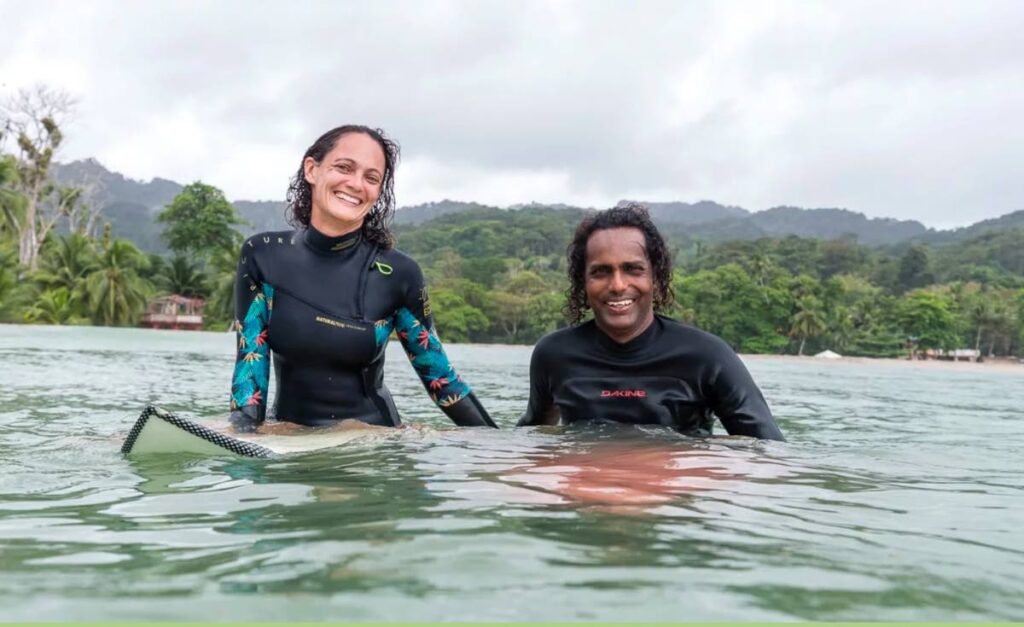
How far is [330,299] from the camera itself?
4.32m

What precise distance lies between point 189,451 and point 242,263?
43.9 inches

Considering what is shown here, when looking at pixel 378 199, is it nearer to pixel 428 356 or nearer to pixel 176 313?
pixel 428 356

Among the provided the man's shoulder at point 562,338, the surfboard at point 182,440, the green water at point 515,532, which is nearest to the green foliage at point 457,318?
the man's shoulder at point 562,338

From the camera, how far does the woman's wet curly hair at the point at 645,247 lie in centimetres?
412

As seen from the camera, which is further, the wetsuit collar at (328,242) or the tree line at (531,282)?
the tree line at (531,282)

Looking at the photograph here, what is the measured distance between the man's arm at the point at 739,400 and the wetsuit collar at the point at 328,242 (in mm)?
1895

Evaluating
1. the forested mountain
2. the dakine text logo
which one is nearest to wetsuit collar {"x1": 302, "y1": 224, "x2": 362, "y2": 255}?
the forested mountain

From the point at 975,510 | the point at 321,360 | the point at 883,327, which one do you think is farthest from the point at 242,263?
the point at 883,327

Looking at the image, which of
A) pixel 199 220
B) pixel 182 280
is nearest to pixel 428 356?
pixel 182 280

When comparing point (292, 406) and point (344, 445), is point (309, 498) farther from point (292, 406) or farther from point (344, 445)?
point (292, 406)

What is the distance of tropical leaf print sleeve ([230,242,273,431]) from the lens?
168 inches

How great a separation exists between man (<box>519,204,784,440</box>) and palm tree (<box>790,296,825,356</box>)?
2409 inches

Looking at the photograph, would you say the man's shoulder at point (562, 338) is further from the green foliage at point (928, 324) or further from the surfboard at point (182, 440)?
the green foliage at point (928, 324)

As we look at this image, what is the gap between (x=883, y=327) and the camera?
63.6m
